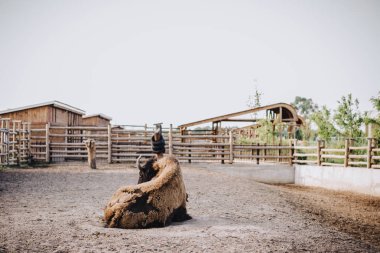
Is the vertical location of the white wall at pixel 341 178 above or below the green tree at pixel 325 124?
below

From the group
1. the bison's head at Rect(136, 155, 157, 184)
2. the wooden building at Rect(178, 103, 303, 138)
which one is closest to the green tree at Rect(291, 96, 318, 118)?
the wooden building at Rect(178, 103, 303, 138)

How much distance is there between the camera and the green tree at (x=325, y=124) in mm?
21938

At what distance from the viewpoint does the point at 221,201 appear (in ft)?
29.0

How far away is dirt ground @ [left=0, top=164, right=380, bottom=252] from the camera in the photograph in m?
4.75

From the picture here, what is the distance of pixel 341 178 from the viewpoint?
1484cm

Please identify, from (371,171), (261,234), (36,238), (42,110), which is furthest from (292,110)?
(36,238)

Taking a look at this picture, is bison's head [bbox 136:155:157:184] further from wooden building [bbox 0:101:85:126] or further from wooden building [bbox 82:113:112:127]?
wooden building [bbox 82:113:112:127]

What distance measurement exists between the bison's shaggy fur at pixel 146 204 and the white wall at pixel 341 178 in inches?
411

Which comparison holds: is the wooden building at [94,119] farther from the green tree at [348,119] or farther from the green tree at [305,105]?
the green tree at [305,105]

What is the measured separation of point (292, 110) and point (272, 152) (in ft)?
14.0

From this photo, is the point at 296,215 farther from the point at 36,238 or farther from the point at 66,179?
the point at 66,179

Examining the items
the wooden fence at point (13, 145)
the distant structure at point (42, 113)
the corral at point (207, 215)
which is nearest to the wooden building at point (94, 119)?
the distant structure at point (42, 113)

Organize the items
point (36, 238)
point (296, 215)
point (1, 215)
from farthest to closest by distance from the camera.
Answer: point (296, 215) < point (1, 215) < point (36, 238)

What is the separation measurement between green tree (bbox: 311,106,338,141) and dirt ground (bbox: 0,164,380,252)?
10390 millimetres
